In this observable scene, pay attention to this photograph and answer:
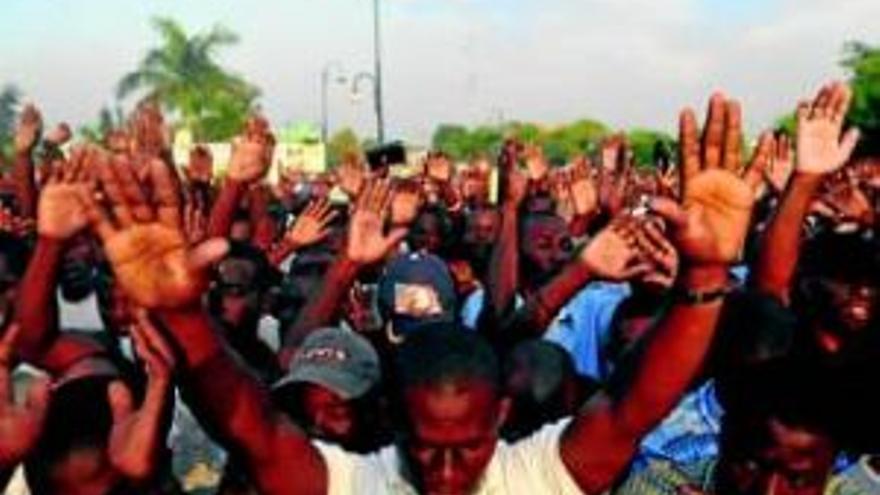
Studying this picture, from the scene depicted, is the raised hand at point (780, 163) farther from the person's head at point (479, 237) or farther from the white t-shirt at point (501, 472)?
the white t-shirt at point (501, 472)

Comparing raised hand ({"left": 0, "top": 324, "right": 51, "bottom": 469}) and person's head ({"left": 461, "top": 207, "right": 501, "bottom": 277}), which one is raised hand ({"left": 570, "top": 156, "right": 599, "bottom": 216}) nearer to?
person's head ({"left": 461, "top": 207, "right": 501, "bottom": 277})

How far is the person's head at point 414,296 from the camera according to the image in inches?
182

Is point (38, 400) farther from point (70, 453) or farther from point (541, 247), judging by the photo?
point (541, 247)

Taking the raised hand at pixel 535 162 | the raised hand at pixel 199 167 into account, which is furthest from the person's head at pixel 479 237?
the raised hand at pixel 199 167

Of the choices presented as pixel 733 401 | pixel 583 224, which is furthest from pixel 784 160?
pixel 733 401

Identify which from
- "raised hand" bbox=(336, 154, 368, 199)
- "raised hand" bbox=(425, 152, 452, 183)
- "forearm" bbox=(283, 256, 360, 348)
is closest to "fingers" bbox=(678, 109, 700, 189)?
"forearm" bbox=(283, 256, 360, 348)

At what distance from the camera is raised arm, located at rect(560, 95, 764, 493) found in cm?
275

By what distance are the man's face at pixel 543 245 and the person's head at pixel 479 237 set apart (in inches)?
25.4

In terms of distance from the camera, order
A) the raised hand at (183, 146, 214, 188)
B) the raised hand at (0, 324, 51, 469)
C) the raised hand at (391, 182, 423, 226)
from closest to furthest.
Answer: the raised hand at (0, 324, 51, 469) → the raised hand at (391, 182, 423, 226) → the raised hand at (183, 146, 214, 188)

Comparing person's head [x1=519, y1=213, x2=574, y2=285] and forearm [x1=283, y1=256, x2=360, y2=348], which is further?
person's head [x1=519, y1=213, x2=574, y2=285]

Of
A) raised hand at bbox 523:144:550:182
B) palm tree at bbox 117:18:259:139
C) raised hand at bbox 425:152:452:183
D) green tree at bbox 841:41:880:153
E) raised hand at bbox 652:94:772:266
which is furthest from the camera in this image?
palm tree at bbox 117:18:259:139

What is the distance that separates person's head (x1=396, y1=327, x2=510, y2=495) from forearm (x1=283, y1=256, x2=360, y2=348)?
164 centimetres

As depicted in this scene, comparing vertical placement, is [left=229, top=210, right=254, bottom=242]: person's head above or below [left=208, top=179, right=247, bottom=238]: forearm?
below

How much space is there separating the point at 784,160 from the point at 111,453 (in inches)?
145
